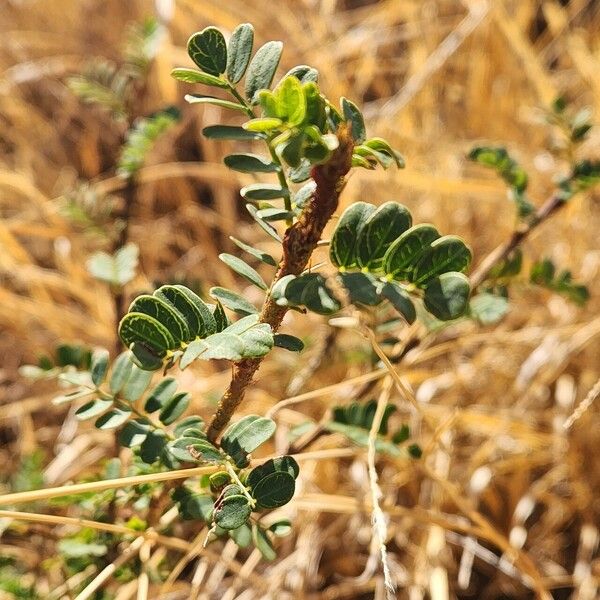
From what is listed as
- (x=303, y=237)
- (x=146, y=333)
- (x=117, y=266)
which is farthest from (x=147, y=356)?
(x=117, y=266)

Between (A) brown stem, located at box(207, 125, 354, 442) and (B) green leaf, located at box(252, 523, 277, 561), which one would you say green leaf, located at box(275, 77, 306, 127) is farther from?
(B) green leaf, located at box(252, 523, 277, 561)

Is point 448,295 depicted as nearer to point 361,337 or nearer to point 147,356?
point 147,356

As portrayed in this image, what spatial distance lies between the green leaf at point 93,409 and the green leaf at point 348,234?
20cm

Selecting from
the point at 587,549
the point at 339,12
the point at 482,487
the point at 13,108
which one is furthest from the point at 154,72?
the point at 587,549

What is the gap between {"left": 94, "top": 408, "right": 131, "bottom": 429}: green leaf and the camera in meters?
0.51

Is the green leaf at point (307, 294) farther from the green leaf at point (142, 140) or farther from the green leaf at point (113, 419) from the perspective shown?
the green leaf at point (142, 140)

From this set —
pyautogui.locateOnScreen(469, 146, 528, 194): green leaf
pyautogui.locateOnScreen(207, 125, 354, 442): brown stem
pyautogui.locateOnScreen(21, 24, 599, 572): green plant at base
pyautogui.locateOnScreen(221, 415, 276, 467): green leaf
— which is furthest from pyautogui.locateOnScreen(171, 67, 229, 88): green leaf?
pyautogui.locateOnScreen(469, 146, 528, 194): green leaf

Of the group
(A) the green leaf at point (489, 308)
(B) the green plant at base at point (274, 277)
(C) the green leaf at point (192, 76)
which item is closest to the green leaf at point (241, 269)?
(B) the green plant at base at point (274, 277)

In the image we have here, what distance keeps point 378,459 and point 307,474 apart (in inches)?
4.6

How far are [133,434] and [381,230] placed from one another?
0.71ft

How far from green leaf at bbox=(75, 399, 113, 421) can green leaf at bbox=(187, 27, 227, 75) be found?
9.3 inches

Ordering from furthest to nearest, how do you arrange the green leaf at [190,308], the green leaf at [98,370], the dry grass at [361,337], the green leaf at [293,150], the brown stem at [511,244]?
the dry grass at [361,337], the brown stem at [511,244], the green leaf at [98,370], the green leaf at [190,308], the green leaf at [293,150]

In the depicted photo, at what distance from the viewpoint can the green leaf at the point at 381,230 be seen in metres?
0.45

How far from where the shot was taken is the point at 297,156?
346mm
